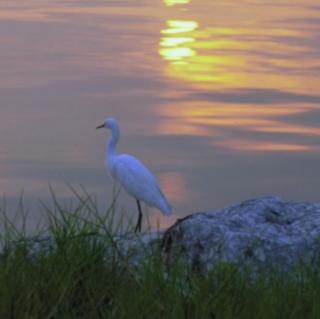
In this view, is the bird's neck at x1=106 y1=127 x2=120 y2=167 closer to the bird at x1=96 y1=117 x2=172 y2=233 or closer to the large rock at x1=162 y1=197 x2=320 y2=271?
the bird at x1=96 y1=117 x2=172 y2=233

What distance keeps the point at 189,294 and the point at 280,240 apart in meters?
1.89

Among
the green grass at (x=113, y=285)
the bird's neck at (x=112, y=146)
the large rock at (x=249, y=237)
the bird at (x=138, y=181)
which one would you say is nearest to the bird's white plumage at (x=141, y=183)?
the bird at (x=138, y=181)

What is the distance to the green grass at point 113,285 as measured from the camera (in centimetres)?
650

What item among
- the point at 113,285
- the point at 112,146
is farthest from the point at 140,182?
the point at 113,285

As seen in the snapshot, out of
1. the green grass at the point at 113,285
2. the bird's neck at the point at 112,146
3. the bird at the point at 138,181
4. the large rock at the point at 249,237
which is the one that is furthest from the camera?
the bird's neck at the point at 112,146

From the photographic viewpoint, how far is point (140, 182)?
736 inches

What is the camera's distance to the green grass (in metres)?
6.50

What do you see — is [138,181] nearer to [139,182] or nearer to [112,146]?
[139,182]

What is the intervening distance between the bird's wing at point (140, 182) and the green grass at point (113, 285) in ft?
36.6

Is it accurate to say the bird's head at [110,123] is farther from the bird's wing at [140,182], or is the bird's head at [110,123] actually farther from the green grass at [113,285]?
the green grass at [113,285]

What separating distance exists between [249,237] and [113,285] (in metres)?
1.58

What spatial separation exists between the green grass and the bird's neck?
39.5 feet

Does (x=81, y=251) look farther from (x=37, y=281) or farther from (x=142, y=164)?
(x=142, y=164)

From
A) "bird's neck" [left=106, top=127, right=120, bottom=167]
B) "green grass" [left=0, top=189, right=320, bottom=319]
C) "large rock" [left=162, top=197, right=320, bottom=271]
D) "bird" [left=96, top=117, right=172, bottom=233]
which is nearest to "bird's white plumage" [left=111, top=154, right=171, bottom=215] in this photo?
"bird" [left=96, top=117, right=172, bottom=233]
